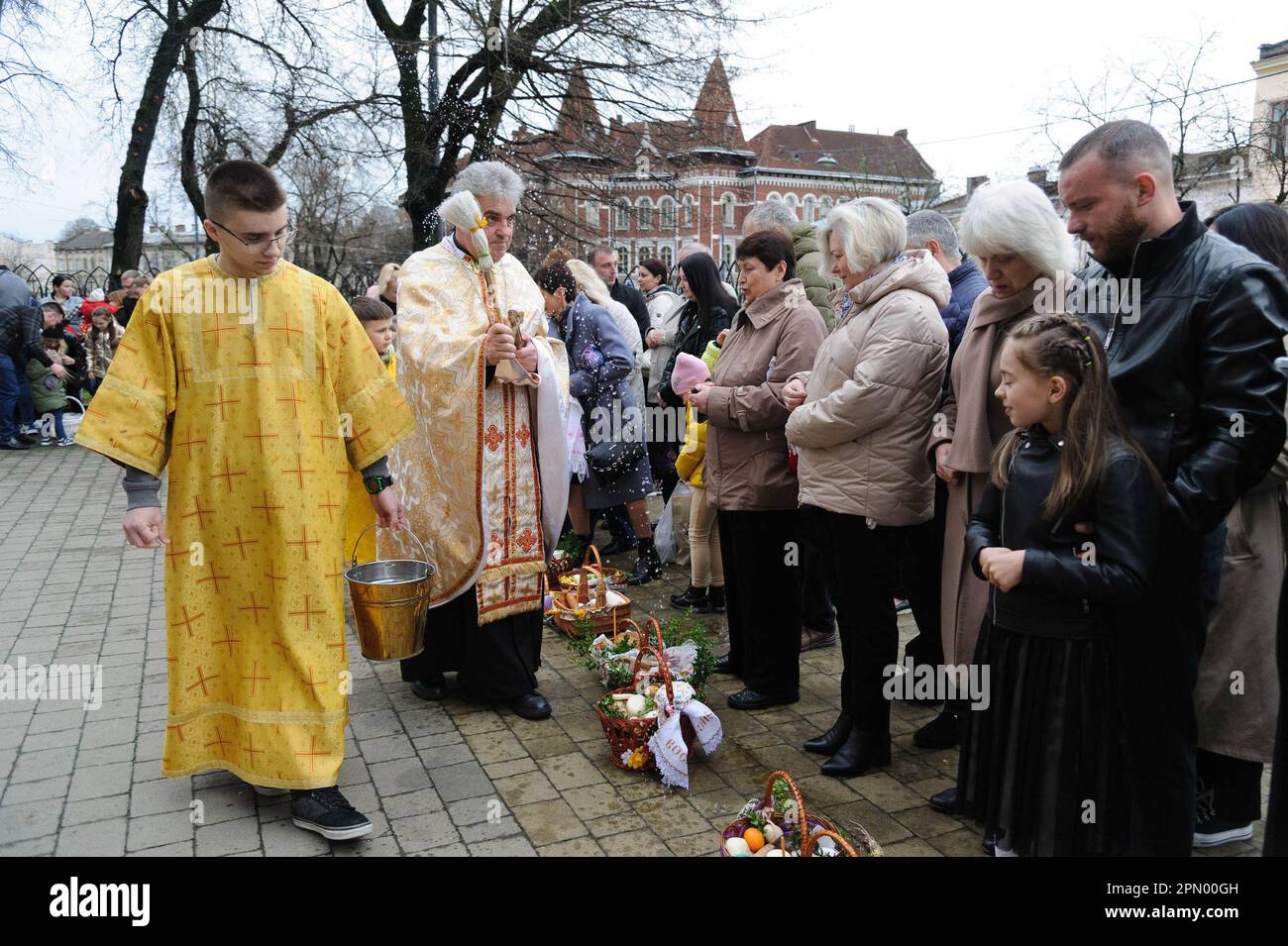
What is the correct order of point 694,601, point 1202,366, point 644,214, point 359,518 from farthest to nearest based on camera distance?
point 644,214 < point 694,601 < point 359,518 < point 1202,366

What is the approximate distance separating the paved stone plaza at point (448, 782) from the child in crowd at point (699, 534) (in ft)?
2.86

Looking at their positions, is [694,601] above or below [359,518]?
below

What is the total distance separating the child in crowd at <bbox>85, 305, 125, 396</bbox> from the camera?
44.5 ft

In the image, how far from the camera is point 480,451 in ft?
14.0

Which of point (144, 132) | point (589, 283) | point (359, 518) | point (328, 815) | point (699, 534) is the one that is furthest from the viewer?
point (144, 132)

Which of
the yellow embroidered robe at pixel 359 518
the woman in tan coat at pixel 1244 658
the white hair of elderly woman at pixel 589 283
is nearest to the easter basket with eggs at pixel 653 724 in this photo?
the yellow embroidered robe at pixel 359 518

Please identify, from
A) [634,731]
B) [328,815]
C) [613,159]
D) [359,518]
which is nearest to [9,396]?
[613,159]

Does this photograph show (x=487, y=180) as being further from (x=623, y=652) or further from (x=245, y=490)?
(x=623, y=652)

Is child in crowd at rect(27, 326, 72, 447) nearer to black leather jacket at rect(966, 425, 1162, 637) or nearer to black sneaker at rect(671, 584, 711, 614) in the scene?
black sneaker at rect(671, 584, 711, 614)

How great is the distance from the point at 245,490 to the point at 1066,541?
2.58 meters

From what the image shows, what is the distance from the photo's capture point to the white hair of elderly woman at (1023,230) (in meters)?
3.15

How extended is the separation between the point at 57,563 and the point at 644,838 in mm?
5651

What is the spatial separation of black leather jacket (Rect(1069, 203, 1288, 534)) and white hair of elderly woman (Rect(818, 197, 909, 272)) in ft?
3.59
